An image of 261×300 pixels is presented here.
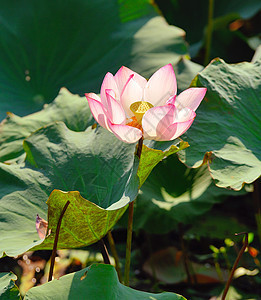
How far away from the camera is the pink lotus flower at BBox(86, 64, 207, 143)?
0.85 metres

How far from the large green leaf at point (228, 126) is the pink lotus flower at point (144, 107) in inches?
8.2

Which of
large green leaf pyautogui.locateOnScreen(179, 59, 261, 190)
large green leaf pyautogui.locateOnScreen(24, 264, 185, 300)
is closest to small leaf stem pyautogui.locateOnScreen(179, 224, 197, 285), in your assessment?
large green leaf pyautogui.locateOnScreen(179, 59, 261, 190)

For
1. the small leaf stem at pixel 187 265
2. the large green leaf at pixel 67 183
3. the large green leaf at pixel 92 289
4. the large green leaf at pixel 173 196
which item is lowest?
the small leaf stem at pixel 187 265

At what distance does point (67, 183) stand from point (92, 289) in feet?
0.95

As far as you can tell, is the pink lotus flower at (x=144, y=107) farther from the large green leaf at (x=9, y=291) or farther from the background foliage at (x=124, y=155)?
the large green leaf at (x=9, y=291)

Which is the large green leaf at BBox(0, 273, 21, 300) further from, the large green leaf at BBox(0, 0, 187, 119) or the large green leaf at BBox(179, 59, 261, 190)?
the large green leaf at BBox(0, 0, 187, 119)

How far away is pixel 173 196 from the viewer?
1377 millimetres

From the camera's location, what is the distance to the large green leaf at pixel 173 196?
4.27 ft

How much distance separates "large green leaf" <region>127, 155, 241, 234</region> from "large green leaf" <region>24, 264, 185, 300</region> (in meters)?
0.46

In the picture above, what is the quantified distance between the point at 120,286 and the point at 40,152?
0.42 meters

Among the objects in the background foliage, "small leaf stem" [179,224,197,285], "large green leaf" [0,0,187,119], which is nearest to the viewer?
the background foliage

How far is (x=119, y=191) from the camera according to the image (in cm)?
96

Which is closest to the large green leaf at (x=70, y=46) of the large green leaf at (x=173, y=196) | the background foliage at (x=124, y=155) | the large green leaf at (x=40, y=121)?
the background foliage at (x=124, y=155)

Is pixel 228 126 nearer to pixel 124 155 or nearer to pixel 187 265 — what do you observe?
pixel 124 155
